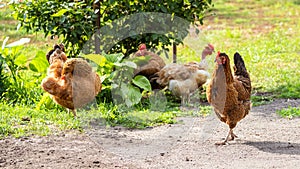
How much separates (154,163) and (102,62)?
2.65 meters

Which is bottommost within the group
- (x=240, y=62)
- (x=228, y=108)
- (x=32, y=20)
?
(x=228, y=108)

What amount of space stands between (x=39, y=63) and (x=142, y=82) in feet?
5.13

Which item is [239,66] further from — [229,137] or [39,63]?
[39,63]

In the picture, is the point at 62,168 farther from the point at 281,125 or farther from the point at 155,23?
the point at 155,23

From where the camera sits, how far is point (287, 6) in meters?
16.2

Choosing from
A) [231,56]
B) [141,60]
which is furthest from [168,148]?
[231,56]

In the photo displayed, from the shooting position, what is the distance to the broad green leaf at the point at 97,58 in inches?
320

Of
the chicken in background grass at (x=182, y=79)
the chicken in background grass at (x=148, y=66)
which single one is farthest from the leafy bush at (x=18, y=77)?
the chicken in background grass at (x=182, y=79)

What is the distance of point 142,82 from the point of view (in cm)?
820

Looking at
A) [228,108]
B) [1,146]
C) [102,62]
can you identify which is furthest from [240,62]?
[1,146]

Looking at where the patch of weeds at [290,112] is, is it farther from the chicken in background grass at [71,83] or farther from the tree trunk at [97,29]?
the tree trunk at [97,29]

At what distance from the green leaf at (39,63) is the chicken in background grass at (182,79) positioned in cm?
162

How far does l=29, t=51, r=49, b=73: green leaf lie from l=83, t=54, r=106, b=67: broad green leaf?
82cm

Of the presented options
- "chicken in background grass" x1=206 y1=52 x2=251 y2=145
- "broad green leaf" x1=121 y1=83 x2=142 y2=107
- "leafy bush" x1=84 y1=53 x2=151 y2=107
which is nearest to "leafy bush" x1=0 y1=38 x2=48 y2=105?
"leafy bush" x1=84 y1=53 x2=151 y2=107
